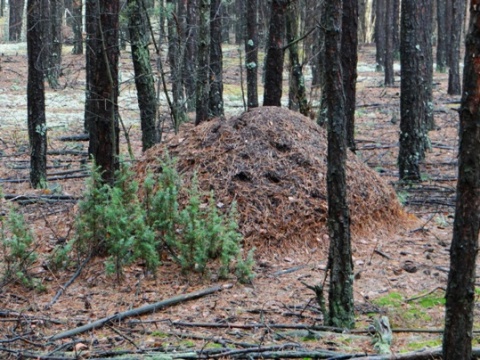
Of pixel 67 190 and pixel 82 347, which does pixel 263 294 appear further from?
pixel 67 190

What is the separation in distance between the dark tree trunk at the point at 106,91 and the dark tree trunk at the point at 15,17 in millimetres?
35967

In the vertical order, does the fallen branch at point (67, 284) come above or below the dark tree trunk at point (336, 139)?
below

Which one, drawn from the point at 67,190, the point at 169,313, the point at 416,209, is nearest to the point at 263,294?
the point at 169,313

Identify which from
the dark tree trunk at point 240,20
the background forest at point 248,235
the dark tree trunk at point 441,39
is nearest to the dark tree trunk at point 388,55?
the dark tree trunk at point 441,39

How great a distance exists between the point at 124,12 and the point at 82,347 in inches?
324

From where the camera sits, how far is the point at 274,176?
8.23 metres

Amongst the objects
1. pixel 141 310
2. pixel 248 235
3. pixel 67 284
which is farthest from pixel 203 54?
pixel 141 310

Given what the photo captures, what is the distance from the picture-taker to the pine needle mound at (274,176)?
7781 mm

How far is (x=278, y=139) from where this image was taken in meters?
8.62

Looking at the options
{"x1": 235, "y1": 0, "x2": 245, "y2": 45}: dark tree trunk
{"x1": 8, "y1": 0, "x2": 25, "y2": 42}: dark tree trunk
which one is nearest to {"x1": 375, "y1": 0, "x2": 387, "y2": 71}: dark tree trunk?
{"x1": 235, "y1": 0, "x2": 245, "y2": 45}: dark tree trunk

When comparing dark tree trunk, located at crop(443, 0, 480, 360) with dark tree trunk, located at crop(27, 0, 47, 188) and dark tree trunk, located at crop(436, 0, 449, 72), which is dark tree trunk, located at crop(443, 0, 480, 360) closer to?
dark tree trunk, located at crop(27, 0, 47, 188)

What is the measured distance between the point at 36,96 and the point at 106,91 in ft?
10.1

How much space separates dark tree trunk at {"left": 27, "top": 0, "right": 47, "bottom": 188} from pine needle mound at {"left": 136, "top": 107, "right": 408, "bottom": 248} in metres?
3.22

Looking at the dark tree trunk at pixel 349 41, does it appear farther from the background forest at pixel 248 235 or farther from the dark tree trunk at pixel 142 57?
the dark tree trunk at pixel 142 57
